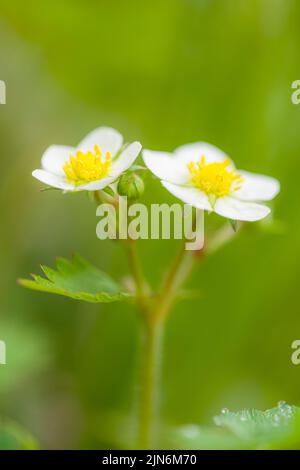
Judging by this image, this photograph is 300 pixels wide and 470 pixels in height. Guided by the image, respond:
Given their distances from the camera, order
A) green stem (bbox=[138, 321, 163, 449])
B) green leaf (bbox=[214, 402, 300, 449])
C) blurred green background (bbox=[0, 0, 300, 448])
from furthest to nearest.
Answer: blurred green background (bbox=[0, 0, 300, 448]) → green stem (bbox=[138, 321, 163, 449]) → green leaf (bbox=[214, 402, 300, 449])

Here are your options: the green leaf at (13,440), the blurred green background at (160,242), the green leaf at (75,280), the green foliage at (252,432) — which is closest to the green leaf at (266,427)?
the green foliage at (252,432)

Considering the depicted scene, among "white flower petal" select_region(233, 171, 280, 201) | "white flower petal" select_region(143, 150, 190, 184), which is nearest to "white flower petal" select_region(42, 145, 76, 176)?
"white flower petal" select_region(143, 150, 190, 184)

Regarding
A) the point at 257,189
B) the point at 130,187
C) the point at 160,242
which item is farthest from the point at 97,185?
the point at 160,242

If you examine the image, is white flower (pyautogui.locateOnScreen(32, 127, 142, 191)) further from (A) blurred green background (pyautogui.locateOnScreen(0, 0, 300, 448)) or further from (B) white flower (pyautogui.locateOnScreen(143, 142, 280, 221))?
(A) blurred green background (pyautogui.locateOnScreen(0, 0, 300, 448))

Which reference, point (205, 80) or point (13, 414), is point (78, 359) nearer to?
point (13, 414)

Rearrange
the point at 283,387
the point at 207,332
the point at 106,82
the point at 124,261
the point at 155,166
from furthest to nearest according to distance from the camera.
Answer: the point at 106,82, the point at 124,261, the point at 207,332, the point at 283,387, the point at 155,166

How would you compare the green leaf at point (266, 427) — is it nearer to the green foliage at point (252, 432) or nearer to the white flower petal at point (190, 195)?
the green foliage at point (252, 432)
